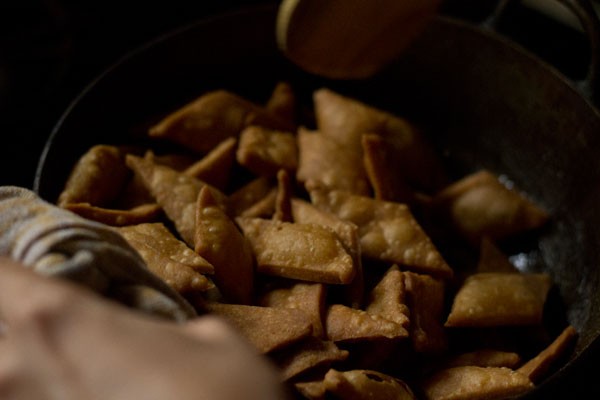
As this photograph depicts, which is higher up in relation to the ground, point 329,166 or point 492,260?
point 329,166

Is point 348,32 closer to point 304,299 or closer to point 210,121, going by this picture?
point 210,121

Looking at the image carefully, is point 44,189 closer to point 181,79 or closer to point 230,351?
point 181,79

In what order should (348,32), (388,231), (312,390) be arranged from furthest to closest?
1. (348,32)
2. (388,231)
3. (312,390)

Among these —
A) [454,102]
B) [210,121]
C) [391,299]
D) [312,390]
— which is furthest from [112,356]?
[454,102]

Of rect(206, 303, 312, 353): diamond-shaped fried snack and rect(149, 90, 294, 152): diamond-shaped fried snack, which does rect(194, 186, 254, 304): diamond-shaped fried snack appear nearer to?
rect(206, 303, 312, 353): diamond-shaped fried snack

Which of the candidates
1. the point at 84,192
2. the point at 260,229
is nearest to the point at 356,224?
the point at 260,229

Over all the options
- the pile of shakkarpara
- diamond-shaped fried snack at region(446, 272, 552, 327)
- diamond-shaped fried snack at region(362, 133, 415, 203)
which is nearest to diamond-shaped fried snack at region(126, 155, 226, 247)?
the pile of shakkarpara
